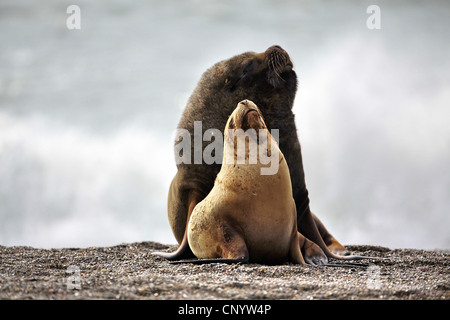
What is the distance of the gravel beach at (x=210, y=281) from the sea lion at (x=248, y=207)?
376 mm

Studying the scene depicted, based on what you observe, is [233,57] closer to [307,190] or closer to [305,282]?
[307,190]

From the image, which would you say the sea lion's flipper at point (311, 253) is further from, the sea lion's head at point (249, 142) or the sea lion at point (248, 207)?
the sea lion's head at point (249, 142)

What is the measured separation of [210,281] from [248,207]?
1330 millimetres

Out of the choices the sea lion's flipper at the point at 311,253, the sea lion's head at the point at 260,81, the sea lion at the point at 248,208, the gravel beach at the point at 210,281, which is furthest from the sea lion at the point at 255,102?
the gravel beach at the point at 210,281

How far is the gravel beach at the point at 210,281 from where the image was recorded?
3.67 meters

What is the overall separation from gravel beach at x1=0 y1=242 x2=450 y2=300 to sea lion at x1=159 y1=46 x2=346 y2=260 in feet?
3.27

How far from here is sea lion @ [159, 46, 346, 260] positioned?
6516mm

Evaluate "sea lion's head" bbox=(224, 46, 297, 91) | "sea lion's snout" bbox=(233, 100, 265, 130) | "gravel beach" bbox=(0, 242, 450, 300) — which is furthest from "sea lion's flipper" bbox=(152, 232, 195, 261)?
"sea lion's head" bbox=(224, 46, 297, 91)

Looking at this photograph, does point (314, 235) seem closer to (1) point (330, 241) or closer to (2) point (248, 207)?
(1) point (330, 241)

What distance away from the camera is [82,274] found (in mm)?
4633

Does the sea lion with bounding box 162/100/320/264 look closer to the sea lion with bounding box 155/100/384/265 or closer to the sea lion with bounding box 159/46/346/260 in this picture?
the sea lion with bounding box 155/100/384/265

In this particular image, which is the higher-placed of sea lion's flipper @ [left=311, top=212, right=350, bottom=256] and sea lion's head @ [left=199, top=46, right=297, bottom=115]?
sea lion's head @ [left=199, top=46, right=297, bottom=115]
